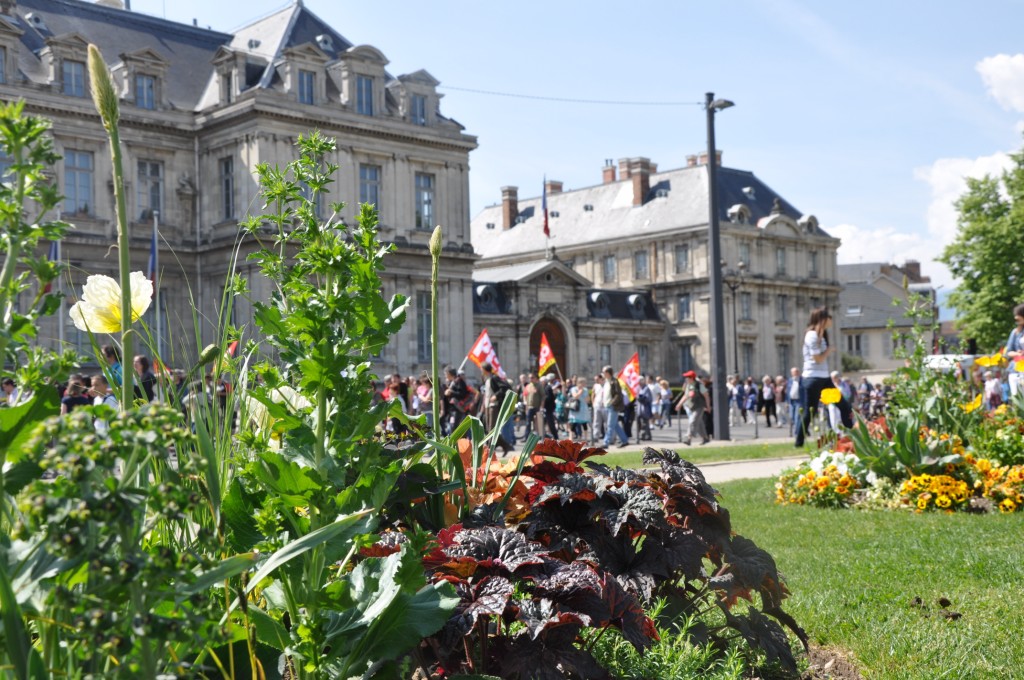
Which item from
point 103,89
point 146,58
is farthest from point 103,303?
point 146,58

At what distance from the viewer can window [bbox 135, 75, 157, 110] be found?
37.5 m

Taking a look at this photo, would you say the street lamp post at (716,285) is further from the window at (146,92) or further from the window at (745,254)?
the window at (745,254)

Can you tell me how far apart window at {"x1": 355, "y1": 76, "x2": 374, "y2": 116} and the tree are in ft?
84.7

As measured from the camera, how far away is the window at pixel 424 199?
4278 cm

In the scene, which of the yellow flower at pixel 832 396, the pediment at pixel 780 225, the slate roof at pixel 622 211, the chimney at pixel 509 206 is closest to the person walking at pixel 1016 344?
the yellow flower at pixel 832 396

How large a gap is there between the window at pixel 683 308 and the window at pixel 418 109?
24.9 meters

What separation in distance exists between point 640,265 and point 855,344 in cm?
2662

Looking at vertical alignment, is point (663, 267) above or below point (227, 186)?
below

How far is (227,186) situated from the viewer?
3869 cm

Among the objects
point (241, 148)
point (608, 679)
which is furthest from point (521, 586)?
point (241, 148)

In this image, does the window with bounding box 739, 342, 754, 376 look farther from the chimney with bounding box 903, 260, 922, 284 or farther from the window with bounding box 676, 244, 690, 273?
the chimney with bounding box 903, 260, 922, 284

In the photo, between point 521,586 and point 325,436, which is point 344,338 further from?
point 521,586

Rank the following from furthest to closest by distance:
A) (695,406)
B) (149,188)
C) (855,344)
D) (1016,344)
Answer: (855,344) → (149,188) → (695,406) → (1016,344)

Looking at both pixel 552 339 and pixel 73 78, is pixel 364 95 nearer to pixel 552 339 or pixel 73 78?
pixel 73 78
